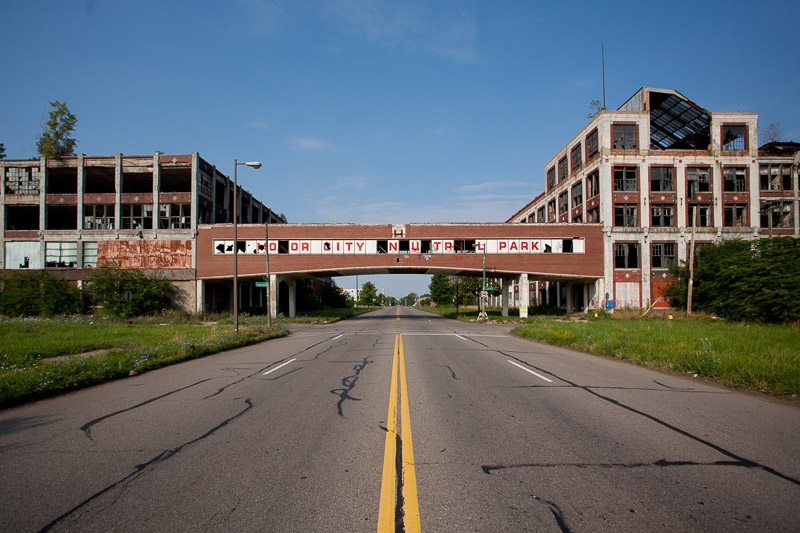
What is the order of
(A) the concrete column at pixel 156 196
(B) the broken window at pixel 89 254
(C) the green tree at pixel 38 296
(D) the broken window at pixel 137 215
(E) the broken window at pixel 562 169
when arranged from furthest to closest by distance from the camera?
1. (E) the broken window at pixel 562 169
2. (D) the broken window at pixel 137 215
3. (B) the broken window at pixel 89 254
4. (A) the concrete column at pixel 156 196
5. (C) the green tree at pixel 38 296

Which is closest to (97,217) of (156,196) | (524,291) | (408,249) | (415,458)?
(156,196)

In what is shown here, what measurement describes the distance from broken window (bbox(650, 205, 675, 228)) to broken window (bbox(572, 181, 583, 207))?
8.15m

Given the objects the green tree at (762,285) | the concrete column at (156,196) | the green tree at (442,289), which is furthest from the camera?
the green tree at (442,289)

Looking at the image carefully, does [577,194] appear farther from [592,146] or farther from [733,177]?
[733,177]

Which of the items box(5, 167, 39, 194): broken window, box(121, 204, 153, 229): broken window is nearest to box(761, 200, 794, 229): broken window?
box(121, 204, 153, 229): broken window

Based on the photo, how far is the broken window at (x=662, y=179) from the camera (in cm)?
4827

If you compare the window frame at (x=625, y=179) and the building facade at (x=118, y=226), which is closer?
the building facade at (x=118, y=226)

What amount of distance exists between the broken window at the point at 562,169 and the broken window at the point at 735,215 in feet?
58.9

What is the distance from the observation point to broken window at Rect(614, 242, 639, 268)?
47781mm

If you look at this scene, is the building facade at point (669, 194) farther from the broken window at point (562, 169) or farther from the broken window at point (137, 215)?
the broken window at point (137, 215)

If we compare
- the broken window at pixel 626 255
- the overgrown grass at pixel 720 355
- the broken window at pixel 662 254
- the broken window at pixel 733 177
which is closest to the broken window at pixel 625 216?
the broken window at pixel 626 255

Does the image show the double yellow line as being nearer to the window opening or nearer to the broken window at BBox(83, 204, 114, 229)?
the window opening

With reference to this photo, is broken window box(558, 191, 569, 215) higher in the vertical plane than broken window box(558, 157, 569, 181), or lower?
lower

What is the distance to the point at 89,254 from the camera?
156 feet
